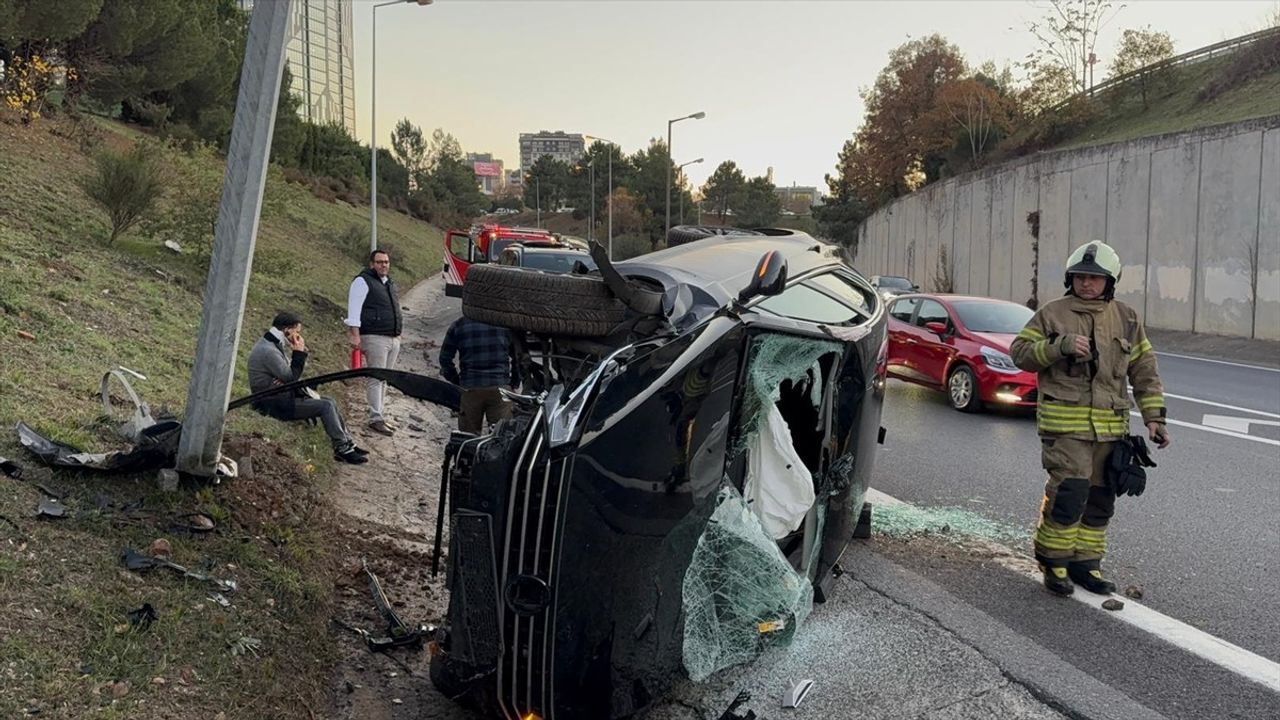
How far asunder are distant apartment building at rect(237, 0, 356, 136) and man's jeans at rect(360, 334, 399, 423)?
6855cm

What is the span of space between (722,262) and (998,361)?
272 inches

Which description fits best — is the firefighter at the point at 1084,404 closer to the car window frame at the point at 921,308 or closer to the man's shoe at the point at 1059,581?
the man's shoe at the point at 1059,581

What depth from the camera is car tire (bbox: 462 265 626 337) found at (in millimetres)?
3643

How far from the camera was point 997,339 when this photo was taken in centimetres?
1055

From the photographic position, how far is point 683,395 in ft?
9.68

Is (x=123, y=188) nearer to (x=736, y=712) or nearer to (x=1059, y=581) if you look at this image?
(x=736, y=712)

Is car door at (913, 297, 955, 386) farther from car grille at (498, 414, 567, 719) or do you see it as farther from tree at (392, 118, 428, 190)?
tree at (392, 118, 428, 190)

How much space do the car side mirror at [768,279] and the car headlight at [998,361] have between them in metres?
7.59

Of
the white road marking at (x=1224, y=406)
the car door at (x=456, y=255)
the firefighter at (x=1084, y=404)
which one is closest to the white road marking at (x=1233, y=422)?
the white road marking at (x=1224, y=406)

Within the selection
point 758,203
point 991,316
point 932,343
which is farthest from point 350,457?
point 758,203

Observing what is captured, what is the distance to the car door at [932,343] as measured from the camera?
36.0 feet

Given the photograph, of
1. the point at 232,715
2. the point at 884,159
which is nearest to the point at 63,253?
the point at 232,715

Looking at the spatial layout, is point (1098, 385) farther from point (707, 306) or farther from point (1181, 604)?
→ point (707, 306)

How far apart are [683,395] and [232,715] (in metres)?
1.80
